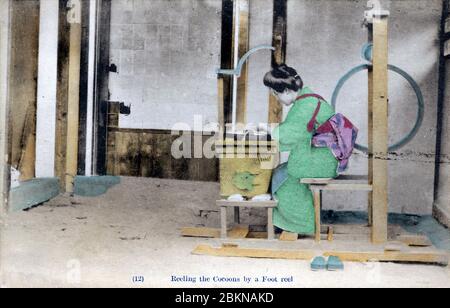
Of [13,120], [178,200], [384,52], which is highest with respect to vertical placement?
[384,52]

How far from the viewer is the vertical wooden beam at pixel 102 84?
8180 millimetres

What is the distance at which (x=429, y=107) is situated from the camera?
739 cm

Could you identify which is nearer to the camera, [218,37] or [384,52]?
[384,52]

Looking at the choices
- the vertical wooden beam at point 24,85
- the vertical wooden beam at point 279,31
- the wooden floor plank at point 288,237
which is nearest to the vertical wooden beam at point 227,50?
the vertical wooden beam at point 279,31

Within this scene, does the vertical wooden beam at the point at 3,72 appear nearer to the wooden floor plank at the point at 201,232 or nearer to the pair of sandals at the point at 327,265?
the wooden floor plank at the point at 201,232

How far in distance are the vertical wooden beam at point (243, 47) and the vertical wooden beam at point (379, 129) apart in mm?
1905

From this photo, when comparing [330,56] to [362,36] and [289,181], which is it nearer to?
[362,36]

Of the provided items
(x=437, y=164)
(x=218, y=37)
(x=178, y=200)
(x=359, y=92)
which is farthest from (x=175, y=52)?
(x=437, y=164)

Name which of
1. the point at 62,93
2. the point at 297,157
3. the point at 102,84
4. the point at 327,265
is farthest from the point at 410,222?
the point at 62,93

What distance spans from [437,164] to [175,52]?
3.68m

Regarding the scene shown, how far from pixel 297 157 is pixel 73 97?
341 centimetres

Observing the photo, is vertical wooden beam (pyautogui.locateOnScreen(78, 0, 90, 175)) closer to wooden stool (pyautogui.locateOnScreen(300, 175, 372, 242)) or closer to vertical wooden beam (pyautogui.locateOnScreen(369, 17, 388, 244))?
wooden stool (pyautogui.locateOnScreen(300, 175, 372, 242))

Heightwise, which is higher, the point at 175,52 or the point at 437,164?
the point at 175,52

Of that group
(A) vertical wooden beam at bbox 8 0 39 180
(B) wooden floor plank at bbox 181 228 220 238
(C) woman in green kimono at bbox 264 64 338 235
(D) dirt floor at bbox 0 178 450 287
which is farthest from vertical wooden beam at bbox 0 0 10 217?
(C) woman in green kimono at bbox 264 64 338 235
